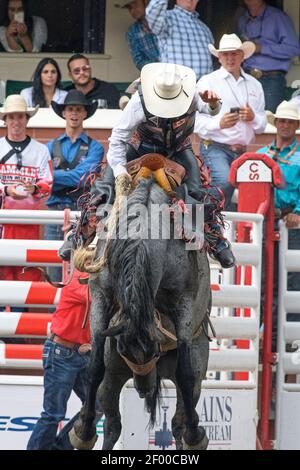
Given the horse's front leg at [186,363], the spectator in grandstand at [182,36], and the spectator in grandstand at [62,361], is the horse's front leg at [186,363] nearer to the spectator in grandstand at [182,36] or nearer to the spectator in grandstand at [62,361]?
the spectator in grandstand at [62,361]

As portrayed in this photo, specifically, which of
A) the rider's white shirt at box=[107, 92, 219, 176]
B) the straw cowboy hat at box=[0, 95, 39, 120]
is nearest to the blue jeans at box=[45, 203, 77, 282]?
the straw cowboy hat at box=[0, 95, 39, 120]

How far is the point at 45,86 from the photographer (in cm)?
1211

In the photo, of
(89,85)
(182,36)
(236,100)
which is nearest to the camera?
(236,100)

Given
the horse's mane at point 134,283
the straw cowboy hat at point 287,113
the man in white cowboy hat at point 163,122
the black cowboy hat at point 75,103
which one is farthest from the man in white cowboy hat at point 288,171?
the horse's mane at point 134,283

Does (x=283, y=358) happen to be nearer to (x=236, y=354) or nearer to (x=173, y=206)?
(x=236, y=354)

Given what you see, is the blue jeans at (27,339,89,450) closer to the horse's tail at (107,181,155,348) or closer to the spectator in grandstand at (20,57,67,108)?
the horse's tail at (107,181,155,348)

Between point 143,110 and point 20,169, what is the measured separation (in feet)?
10.2

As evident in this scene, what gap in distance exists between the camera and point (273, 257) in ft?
30.5

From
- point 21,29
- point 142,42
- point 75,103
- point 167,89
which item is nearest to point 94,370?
point 167,89

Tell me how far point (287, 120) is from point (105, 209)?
3.57 meters

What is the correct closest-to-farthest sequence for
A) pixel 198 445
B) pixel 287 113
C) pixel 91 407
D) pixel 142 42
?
pixel 91 407, pixel 198 445, pixel 287 113, pixel 142 42

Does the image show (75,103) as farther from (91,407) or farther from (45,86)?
(91,407)

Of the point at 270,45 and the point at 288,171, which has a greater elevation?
the point at 270,45
